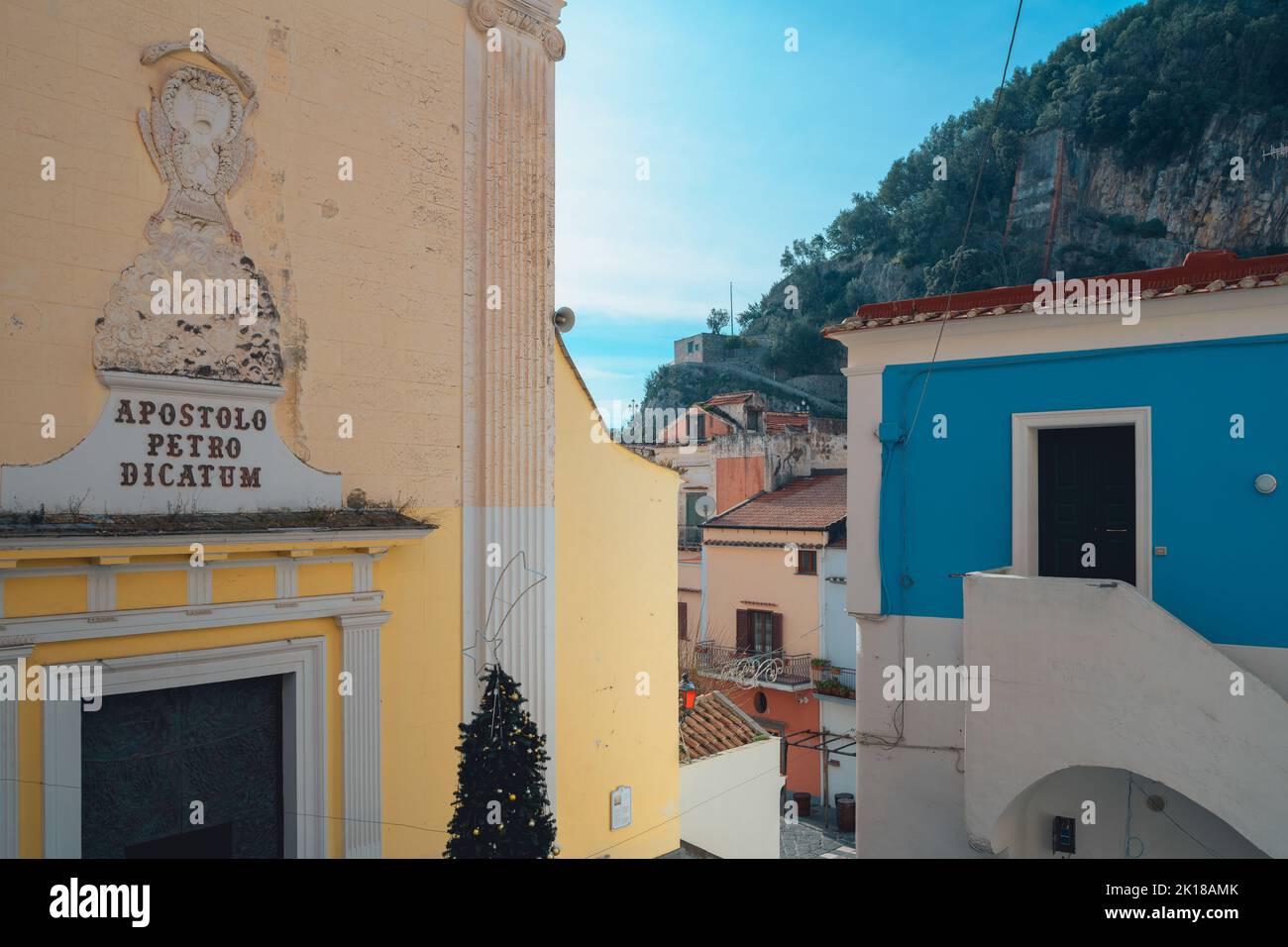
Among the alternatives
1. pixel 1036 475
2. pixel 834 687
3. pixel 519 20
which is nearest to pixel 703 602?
pixel 834 687

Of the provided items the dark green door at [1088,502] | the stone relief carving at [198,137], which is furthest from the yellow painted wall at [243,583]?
the dark green door at [1088,502]

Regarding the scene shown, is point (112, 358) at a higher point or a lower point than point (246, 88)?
lower

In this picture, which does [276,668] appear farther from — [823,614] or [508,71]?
[823,614]

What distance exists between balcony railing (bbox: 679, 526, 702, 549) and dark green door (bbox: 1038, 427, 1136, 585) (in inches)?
807

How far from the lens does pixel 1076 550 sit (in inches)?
326

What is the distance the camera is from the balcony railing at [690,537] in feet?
94.8

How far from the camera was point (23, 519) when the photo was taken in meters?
4.95

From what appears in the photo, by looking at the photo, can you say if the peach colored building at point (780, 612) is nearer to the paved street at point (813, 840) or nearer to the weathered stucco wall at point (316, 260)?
the paved street at point (813, 840)

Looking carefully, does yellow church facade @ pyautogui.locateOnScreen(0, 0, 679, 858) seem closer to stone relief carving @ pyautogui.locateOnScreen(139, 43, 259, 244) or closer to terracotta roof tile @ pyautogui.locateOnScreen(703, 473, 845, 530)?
stone relief carving @ pyautogui.locateOnScreen(139, 43, 259, 244)

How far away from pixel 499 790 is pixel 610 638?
2213 mm

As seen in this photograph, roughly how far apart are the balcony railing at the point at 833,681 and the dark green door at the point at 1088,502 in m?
14.2

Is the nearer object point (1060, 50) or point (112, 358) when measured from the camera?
point (112, 358)

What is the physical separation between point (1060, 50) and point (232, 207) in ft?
184
